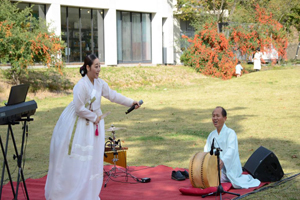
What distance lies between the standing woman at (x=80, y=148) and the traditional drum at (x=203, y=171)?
1510mm

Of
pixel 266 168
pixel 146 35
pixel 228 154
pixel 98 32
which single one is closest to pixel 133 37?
pixel 146 35

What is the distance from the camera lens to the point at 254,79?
80.6 feet

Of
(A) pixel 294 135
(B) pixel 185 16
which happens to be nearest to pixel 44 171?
(A) pixel 294 135

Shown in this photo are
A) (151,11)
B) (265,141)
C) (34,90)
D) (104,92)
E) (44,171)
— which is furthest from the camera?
(151,11)

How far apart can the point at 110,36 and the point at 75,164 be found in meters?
23.7

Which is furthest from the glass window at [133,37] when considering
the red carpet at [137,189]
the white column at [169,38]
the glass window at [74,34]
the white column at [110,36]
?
the red carpet at [137,189]

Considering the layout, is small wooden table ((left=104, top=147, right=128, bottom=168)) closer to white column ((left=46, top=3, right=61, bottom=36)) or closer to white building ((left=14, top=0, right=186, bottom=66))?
white building ((left=14, top=0, right=186, bottom=66))

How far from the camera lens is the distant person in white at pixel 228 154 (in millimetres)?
6570

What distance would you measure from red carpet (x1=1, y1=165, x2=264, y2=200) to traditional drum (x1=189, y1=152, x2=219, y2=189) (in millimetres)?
305

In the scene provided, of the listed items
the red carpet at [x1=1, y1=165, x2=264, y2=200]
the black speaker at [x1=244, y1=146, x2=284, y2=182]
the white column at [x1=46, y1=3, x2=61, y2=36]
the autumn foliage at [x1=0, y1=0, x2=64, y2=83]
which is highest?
the white column at [x1=46, y1=3, x2=61, y2=36]

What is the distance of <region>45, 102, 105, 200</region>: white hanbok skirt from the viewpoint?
568 cm

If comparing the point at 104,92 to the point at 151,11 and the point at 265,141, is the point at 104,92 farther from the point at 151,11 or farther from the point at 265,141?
the point at 151,11

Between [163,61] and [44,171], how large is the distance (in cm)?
2575

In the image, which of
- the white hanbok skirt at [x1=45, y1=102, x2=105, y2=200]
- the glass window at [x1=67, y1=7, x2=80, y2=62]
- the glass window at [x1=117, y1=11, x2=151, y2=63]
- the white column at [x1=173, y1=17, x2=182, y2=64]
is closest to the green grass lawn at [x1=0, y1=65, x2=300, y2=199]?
the white hanbok skirt at [x1=45, y1=102, x2=105, y2=200]
